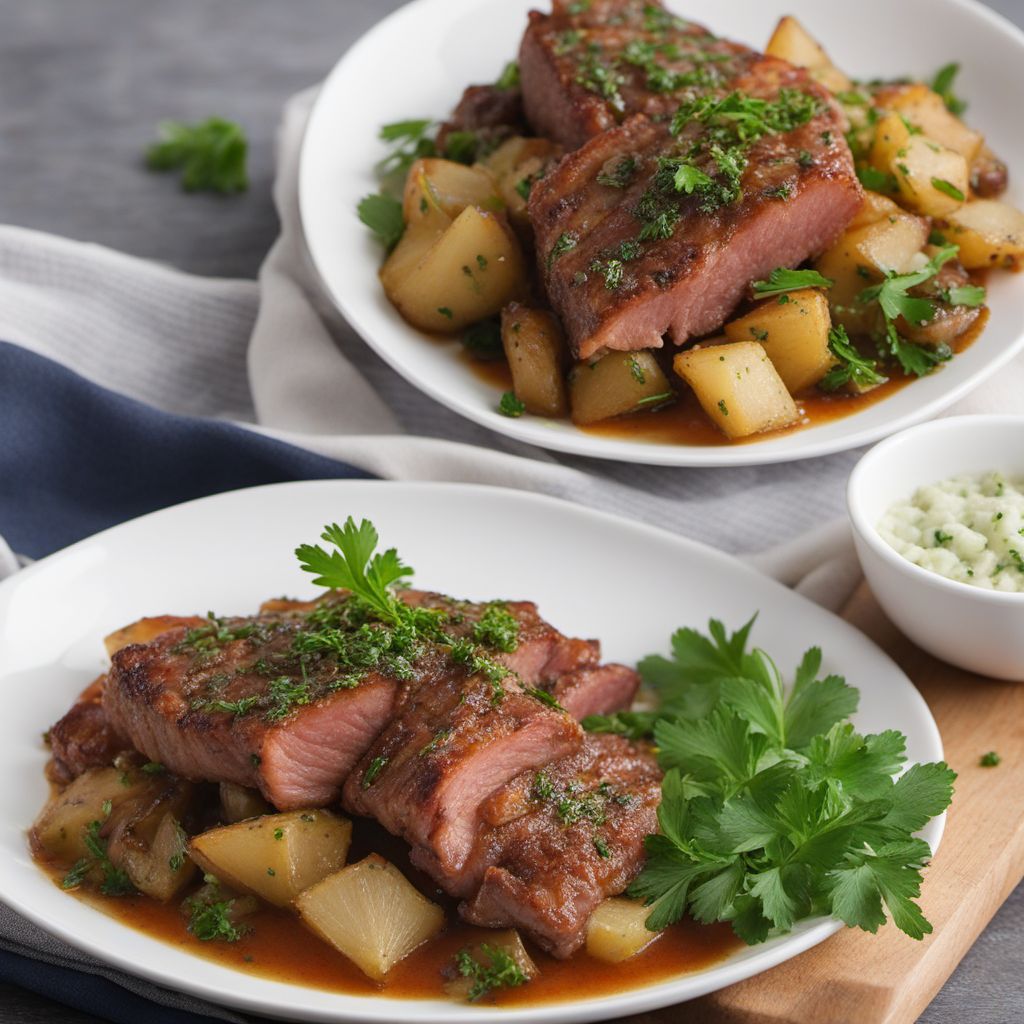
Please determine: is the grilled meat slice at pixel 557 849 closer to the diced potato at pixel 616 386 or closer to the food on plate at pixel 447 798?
the food on plate at pixel 447 798

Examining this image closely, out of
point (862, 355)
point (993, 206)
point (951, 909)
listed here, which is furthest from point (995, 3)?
point (951, 909)

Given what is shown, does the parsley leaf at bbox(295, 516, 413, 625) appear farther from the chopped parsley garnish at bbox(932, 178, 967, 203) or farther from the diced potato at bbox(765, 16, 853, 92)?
the diced potato at bbox(765, 16, 853, 92)

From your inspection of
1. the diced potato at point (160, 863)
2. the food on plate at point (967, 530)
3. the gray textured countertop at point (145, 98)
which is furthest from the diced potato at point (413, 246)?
the diced potato at point (160, 863)

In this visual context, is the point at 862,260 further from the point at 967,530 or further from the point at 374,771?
the point at 374,771

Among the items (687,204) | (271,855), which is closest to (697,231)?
(687,204)

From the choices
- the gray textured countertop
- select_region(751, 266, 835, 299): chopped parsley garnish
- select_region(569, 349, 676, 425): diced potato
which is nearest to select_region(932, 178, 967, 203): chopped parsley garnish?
select_region(751, 266, 835, 299): chopped parsley garnish

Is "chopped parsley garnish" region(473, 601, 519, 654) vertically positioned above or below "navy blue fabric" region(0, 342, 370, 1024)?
above
